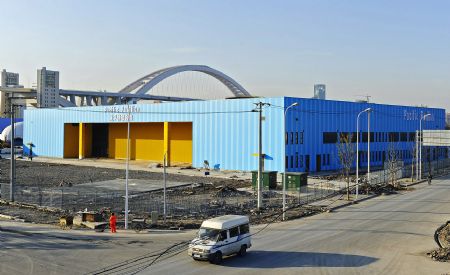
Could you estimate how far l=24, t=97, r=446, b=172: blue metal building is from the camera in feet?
224

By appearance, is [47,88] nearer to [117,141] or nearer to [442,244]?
[117,141]

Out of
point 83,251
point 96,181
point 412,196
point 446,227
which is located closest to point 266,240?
point 83,251

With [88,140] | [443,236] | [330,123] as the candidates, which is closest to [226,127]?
[330,123]

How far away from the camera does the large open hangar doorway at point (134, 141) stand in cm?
8456

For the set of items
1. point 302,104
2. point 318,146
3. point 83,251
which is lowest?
point 83,251

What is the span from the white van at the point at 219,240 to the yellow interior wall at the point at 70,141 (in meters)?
85.3

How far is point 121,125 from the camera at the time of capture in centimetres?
9750

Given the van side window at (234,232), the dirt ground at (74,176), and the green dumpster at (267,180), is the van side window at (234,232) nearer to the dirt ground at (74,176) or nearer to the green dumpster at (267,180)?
the green dumpster at (267,180)

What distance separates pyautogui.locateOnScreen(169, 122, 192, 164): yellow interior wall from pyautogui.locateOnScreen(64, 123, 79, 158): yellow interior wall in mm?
28898

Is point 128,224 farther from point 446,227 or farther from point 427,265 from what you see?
point 446,227

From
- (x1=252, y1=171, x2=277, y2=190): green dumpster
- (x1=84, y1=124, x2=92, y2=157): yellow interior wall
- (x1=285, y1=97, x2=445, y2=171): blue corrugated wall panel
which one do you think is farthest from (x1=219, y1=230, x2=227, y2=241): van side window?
(x1=84, y1=124, x2=92, y2=157): yellow interior wall

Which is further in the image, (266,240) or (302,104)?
(302,104)

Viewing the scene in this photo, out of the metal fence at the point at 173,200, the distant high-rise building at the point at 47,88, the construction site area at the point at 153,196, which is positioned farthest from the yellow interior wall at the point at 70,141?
the distant high-rise building at the point at 47,88

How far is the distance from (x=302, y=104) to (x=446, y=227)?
39.1 m
